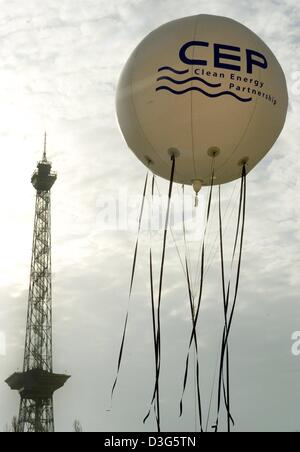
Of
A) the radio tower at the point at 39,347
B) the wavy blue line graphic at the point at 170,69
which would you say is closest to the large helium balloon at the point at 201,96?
the wavy blue line graphic at the point at 170,69

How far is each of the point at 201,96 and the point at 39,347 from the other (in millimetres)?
95343

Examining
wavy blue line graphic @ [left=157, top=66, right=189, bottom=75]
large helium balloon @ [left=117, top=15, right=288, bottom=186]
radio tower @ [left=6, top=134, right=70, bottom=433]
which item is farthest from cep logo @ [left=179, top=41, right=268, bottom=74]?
radio tower @ [left=6, top=134, right=70, bottom=433]

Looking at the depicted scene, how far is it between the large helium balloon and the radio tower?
91.3 metres

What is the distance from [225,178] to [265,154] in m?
1.32

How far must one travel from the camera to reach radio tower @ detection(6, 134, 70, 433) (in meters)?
105

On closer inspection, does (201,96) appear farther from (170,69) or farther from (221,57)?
(221,57)

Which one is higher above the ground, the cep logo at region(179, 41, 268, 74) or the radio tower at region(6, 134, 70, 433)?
the radio tower at region(6, 134, 70, 433)

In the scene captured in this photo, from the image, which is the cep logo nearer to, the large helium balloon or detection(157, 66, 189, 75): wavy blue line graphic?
the large helium balloon

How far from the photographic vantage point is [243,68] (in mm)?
17547

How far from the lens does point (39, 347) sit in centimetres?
10812

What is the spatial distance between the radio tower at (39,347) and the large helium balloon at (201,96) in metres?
91.3

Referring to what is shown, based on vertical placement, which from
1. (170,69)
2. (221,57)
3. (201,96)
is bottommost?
(201,96)

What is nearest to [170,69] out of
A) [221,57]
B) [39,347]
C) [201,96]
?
[201,96]
